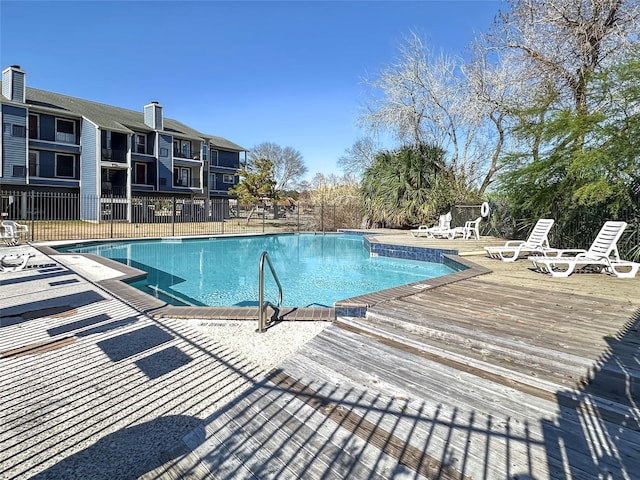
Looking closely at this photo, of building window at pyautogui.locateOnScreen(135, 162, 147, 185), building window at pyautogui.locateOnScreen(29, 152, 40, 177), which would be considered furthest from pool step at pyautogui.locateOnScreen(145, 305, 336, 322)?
building window at pyautogui.locateOnScreen(135, 162, 147, 185)

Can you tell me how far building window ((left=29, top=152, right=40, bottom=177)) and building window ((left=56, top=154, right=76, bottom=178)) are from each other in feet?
3.62

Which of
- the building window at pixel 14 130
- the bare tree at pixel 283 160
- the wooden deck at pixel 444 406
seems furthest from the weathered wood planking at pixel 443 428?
the bare tree at pixel 283 160

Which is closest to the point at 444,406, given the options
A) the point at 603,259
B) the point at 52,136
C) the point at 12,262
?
the point at 603,259

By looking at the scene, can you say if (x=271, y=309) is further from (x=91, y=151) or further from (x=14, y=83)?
(x=14, y=83)

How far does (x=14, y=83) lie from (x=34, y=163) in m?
4.41

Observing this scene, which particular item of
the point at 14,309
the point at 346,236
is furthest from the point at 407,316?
the point at 346,236

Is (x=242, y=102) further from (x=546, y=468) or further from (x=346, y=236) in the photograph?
(x=546, y=468)

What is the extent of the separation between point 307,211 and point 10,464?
22605 millimetres

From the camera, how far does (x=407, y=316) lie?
12.3ft

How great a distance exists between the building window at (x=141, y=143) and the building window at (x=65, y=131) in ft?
12.1

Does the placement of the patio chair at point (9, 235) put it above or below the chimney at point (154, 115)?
below

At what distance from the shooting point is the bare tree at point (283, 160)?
4688 centimetres

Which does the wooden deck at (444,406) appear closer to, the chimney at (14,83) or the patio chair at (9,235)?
the patio chair at (9,235)

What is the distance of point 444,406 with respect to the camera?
2.31m
